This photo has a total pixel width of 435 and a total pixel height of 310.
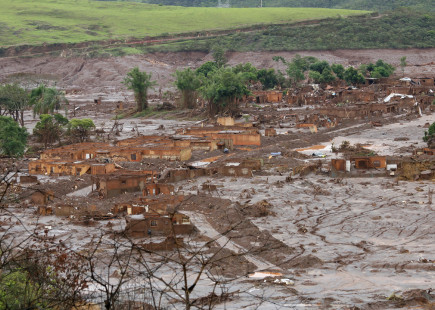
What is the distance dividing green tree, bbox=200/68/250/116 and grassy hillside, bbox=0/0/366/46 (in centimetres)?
6051

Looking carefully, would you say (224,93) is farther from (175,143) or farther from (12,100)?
(175,143)

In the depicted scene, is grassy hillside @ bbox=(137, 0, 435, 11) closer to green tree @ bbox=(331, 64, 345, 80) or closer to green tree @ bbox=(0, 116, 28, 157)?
green tree @ bbox=(331, 64, 345, 80)

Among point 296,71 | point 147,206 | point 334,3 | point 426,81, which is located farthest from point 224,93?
point 334,3

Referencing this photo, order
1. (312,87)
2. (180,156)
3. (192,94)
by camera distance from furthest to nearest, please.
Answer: (312,87) < (192,94) < (180,156)

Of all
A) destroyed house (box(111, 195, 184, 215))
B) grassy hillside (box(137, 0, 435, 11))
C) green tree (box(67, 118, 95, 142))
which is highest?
grassy hillside (box(137, 0, 435, 11))

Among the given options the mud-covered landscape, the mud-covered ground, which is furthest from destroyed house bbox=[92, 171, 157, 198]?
the mud-covered ground

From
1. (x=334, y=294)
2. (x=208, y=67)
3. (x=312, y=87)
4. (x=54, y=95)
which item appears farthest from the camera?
(x=208, y=67)

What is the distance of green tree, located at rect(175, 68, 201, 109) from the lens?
71.1 metres

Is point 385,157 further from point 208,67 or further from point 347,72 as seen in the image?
point 208,67

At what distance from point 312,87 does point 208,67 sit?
13.3 metres

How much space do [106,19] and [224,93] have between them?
84.3 metres

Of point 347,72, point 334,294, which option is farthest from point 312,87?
point 334,294

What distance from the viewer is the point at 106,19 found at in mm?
143500

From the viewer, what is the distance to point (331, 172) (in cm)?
3650
